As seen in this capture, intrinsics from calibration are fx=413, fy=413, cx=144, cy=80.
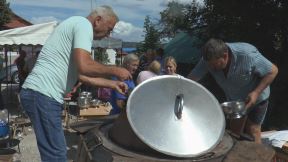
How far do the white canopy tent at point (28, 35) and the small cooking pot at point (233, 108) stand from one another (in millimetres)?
6081

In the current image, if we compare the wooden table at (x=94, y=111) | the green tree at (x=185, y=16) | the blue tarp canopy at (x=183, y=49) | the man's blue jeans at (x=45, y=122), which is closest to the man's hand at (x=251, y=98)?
the man's blue jeans at (x=45, y=122)

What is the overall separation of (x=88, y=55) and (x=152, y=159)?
793 mm

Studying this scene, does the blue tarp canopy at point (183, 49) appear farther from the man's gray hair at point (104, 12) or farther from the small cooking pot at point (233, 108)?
the man's gray hair at point (104, 12)

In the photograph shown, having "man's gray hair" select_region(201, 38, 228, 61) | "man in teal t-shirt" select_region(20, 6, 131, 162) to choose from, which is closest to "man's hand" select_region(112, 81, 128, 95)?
"man in teal t-shirt" select_region(20, 6, 131, 162)

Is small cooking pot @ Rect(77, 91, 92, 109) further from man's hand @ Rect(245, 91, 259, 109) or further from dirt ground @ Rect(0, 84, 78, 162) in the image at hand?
Result: man's hand @ Rect(245, 91, 259, 109)

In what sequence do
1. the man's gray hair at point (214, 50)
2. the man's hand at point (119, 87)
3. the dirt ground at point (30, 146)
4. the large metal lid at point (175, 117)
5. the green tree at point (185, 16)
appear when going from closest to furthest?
the large metal lid at point (175, 117), the man's hand at point (119, 87), the man's gray hair at point (214, 50), the dirt ground at point (30, 146), the green tree at point (185, 16)

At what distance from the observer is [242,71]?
360 centimetres

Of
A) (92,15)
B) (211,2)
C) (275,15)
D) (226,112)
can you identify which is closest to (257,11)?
(275,15)

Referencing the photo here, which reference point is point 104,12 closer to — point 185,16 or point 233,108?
point 233,108

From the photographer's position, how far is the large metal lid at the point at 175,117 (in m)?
2.40

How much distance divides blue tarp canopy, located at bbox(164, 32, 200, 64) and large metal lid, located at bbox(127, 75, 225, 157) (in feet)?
30.0

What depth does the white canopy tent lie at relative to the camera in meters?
8.59

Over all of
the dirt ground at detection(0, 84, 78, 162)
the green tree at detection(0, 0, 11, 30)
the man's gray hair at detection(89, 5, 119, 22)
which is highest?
the man's gray hair at detection(89, 5, 119, 22)

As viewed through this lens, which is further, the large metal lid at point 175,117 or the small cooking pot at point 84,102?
the small cooking pot at point 84,102
